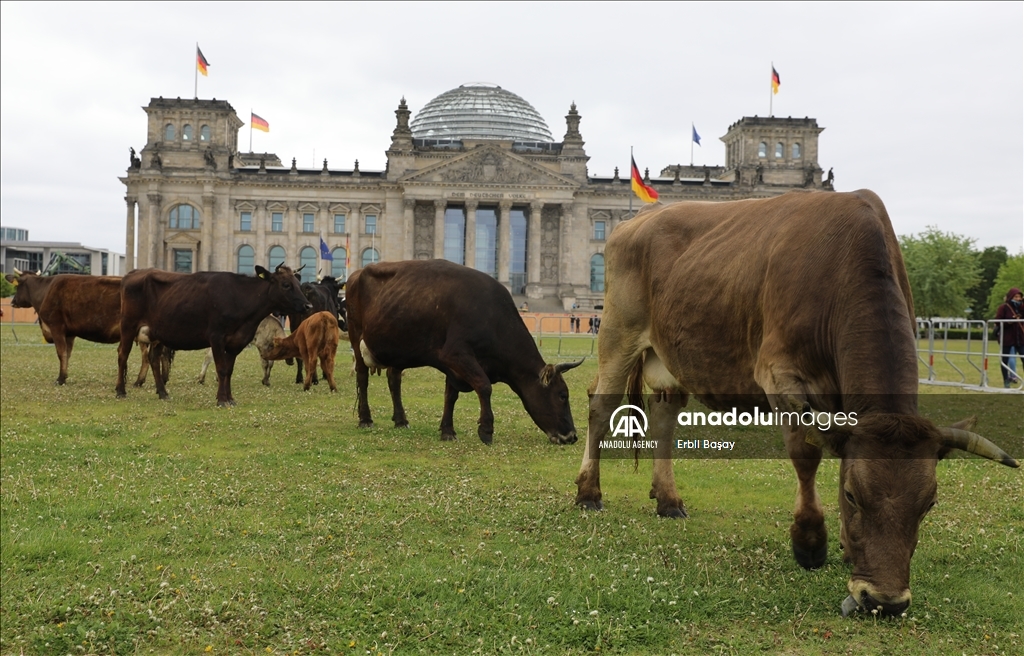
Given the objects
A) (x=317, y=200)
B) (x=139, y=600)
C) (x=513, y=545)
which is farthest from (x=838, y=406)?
(x=317, y=200)

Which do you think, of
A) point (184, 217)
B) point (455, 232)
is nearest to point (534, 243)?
point (455, 232)

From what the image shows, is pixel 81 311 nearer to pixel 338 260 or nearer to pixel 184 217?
pixel 338 260

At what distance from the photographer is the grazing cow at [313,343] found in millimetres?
18734

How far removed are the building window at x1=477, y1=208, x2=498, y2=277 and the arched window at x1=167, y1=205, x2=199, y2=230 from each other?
31.7 m

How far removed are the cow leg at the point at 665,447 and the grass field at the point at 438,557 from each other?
0.19 metres

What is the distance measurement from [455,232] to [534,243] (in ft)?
31.7

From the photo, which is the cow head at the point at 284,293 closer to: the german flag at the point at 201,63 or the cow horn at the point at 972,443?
the cow horn at the point at 972,443

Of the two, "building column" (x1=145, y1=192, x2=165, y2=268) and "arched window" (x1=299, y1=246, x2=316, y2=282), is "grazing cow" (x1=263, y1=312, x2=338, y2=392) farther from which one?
"building column" (x1=145, y1=192, x2=165, y2=268)

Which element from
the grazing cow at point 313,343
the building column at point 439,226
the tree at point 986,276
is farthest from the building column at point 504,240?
the grazing cow at point 313,343

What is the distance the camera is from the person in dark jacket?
20478 mm

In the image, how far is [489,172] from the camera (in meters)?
95.9

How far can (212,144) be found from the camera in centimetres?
9844

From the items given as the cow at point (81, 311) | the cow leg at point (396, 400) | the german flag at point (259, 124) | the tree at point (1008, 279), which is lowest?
the cow leg at point (396, 400)

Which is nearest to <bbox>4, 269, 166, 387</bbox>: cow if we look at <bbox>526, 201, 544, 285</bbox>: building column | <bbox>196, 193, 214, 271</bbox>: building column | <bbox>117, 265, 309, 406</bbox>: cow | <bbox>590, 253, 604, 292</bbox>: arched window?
<bbox>117, 265, 309, 406</bbox>: cow
